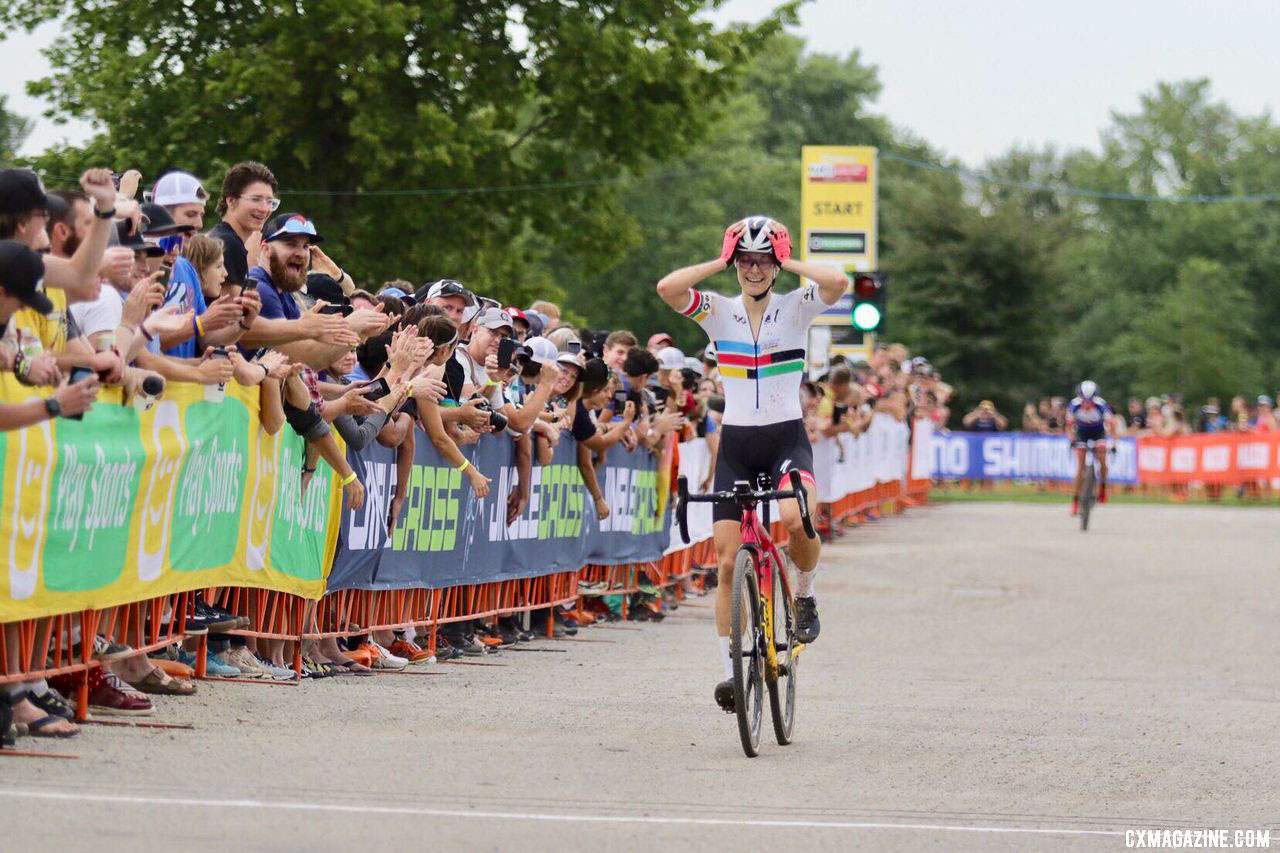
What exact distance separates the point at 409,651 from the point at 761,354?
3.62 m

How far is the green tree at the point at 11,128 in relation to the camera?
69688 mm

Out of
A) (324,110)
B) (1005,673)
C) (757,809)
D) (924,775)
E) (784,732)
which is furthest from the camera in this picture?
(324,110)

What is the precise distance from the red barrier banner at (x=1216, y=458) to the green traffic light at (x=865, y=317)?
2190 cm

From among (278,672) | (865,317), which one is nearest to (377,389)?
(278,672)

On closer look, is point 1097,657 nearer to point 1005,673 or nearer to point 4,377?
point 1005,673

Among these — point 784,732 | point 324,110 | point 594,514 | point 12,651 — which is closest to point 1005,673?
point 594,514

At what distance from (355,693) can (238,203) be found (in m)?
2.50

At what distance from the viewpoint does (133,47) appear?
114 feet

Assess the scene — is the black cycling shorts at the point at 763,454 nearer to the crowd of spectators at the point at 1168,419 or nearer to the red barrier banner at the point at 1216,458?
the crowd of spectators at the point at 1168,419

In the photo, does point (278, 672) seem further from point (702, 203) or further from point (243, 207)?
point (702, 203)

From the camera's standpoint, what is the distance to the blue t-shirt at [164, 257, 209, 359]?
10.1m

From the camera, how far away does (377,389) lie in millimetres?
12234

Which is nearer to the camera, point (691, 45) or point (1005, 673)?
point (1005, 673)

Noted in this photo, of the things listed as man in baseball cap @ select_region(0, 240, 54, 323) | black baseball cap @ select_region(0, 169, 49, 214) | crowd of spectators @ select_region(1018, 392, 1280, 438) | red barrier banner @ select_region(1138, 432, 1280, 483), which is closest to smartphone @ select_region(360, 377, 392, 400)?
black baseball cap @ select_region(0, 169, 49, 214)
